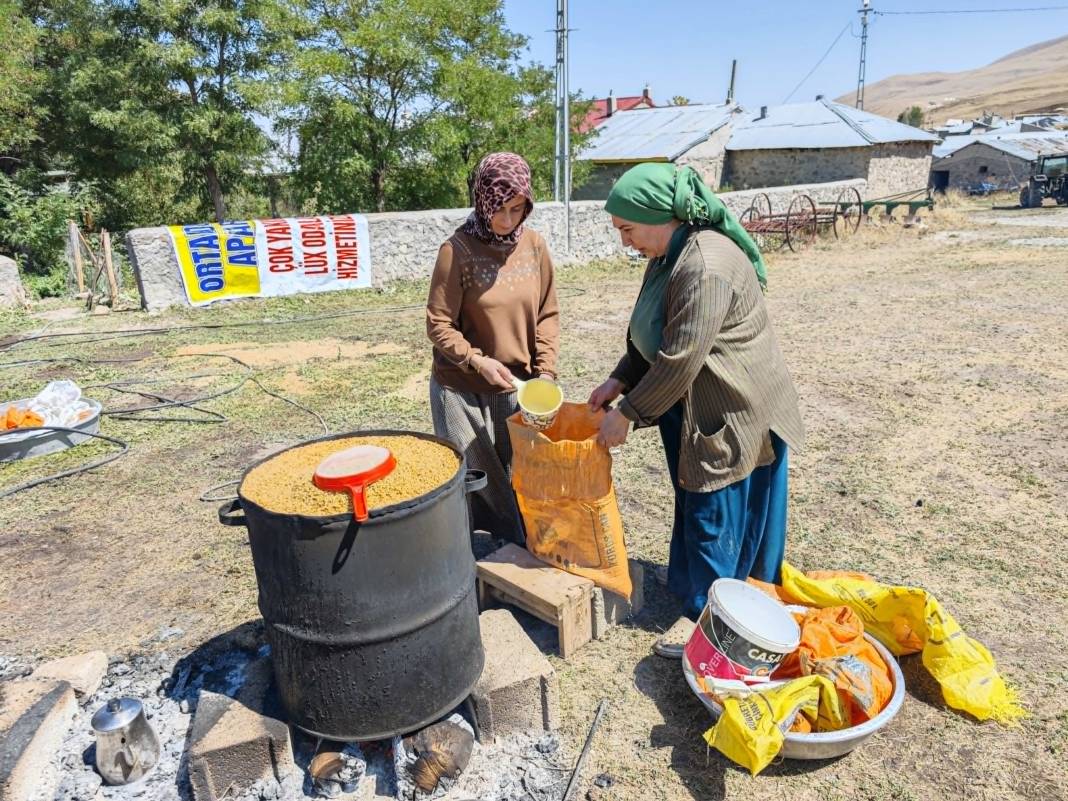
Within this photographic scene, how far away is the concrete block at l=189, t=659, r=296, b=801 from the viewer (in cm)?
189

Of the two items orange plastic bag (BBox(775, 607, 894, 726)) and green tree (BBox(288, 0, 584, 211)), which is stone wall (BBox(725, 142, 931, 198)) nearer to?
green tree (BBox(288, 0, 584, 211))

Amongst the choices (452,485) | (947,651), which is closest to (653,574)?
(947,651)

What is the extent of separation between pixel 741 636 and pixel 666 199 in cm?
128

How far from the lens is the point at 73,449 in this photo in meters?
4.70

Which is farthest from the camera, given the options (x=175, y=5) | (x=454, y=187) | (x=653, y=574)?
(x=454, y=187)

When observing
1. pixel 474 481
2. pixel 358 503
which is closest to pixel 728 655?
pixel 474 481

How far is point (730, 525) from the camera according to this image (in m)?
2.42

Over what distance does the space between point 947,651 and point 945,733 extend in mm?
242

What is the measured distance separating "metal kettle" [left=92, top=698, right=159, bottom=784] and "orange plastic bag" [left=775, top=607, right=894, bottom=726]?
1885mm

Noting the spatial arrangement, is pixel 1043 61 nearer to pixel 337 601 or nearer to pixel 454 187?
pixel 454 187

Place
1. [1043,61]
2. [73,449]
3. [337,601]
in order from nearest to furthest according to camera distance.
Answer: [337,601], [73,449], [1043,61]

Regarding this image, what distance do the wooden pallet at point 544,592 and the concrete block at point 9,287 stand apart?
30.8 feet

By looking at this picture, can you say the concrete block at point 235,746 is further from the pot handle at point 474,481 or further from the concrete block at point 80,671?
the pot handle at point 474,481

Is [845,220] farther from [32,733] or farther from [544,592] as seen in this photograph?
[32,733]
